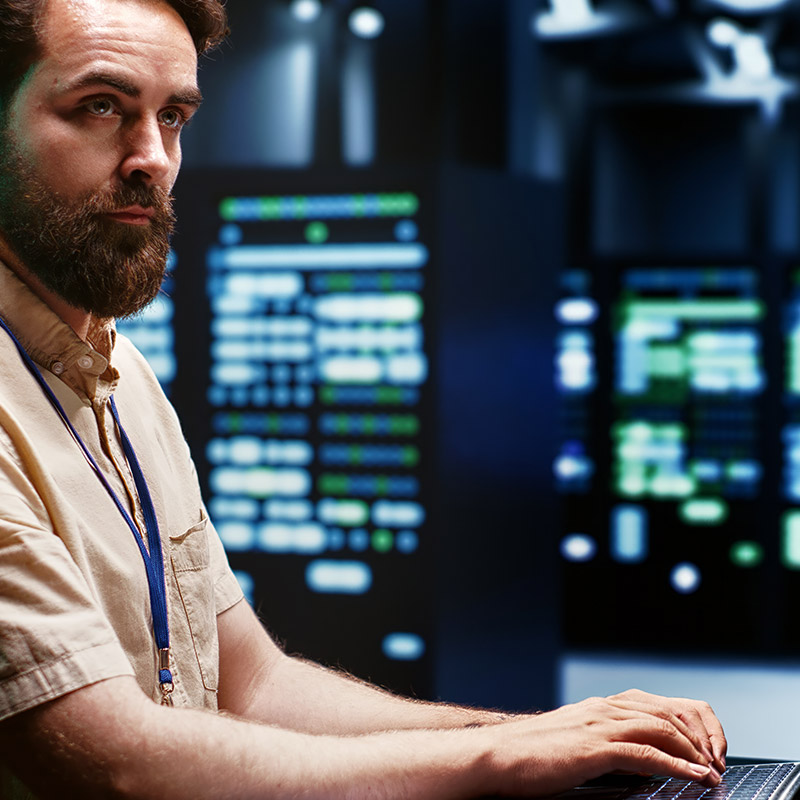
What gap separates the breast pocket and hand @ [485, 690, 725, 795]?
336mm

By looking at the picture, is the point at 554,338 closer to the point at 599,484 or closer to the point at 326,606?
the point at 326,606

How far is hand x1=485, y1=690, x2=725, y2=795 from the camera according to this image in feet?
3.18

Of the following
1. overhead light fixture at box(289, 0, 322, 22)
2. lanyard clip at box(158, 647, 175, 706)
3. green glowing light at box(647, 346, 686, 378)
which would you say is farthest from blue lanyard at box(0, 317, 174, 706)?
green glowing light at box(647, 346, 686, 378)

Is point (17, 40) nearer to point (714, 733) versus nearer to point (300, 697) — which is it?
point (300, 697)

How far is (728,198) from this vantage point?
6430 millimetres

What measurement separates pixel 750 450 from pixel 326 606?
254cm

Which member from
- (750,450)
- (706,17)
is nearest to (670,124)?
(706,17)

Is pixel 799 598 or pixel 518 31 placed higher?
pixel 518 31

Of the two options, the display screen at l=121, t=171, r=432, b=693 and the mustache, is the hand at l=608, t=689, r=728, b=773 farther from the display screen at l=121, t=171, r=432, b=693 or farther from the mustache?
the display screen at l=121, t=171, r=432, b=693

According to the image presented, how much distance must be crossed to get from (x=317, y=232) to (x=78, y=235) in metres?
2.39

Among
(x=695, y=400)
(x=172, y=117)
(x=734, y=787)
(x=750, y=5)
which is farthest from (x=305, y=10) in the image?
(x=734, y=787)

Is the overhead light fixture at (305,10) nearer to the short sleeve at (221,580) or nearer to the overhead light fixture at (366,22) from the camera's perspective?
the overhead light fixture at (366,22)

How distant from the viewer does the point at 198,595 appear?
3.95 ft

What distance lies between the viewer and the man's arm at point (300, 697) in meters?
1.26
